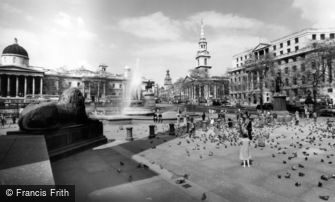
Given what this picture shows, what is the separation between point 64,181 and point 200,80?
8979 cm

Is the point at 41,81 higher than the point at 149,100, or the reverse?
the point at 41,81

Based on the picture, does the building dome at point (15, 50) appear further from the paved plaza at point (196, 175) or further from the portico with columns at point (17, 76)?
the paved plaza at point (196, 175)

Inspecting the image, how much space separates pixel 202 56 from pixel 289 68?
221 feet

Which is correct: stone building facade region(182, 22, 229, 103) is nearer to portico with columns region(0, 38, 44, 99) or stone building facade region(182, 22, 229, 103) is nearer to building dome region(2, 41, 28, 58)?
portico with columns region(0, 38, 44, 99)

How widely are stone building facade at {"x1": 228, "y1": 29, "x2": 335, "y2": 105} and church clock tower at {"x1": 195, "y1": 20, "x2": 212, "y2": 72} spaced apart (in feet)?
152

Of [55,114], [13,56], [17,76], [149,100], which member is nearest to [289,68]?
[149,100]

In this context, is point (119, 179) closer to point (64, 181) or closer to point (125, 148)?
point (64, 181)

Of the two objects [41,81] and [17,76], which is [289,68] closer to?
[41,81]

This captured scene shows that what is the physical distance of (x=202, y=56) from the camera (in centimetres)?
12475

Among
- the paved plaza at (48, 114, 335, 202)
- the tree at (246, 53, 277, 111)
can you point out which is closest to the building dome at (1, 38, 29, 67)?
the tree at (246, 53, 277, 111)

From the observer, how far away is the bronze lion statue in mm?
8289

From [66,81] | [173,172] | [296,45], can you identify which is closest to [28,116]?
[173,172]

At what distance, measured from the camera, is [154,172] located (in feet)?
22.0

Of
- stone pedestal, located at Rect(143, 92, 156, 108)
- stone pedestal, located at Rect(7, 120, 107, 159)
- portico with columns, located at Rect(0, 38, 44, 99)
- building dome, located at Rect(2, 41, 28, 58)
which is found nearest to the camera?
stone pedestal, located at Rect(7, 120, 107, 159)
